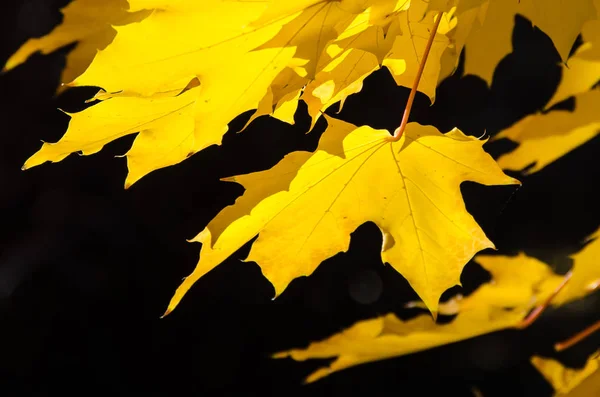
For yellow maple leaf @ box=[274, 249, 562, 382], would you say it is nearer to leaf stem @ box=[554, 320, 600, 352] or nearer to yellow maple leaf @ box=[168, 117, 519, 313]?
leaf stem @ box=[554, 320, 600, 352]

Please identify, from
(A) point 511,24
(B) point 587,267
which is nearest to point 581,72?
(A) point 511,24

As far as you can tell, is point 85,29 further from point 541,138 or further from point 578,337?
point 578,337

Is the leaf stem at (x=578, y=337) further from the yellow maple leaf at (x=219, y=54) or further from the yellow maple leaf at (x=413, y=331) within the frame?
the yellow maple leaf at (x=219, y=54)

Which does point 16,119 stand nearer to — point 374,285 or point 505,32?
point 374,285

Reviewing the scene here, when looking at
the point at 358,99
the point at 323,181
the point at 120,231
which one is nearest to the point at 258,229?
the point at 323,181

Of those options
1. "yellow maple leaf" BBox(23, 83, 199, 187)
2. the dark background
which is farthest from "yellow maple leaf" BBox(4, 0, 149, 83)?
the dark background

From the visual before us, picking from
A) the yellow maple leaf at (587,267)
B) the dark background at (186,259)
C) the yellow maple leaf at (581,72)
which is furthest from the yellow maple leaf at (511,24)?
the dark background at (186,259)
